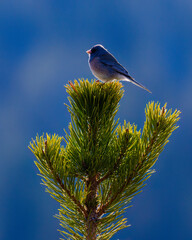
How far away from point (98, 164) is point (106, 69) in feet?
5.49

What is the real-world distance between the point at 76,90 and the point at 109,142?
44 cm

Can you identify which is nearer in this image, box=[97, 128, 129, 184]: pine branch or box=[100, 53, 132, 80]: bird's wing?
box=[97, 128, 129, 184]: pine branch

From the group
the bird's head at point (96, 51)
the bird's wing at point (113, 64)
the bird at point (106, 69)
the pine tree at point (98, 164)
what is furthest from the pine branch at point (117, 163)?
the bird's head at point (96, 51)

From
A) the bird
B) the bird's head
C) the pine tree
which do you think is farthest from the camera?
→ the bird's head

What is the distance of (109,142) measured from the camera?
1.91 metres

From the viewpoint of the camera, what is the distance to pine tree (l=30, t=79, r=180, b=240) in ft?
5.77

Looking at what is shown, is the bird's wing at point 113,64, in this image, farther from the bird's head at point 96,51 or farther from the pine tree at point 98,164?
the pine tree at point 98,164

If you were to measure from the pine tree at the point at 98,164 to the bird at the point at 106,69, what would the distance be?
4.01ft

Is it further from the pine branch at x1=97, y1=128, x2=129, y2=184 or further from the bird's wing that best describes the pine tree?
the bird's wing

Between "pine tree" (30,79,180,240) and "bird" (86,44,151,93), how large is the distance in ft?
4.01

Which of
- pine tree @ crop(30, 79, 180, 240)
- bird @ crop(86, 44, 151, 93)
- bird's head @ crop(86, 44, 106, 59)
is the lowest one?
pine tree @ crop(30, 79, 180, 240)

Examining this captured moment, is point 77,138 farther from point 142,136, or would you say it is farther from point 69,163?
point 142,136

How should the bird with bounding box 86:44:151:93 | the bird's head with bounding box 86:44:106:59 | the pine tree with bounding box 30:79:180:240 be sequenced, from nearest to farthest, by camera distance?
the pine tree with bounding box 30:79:180:240 → the bird with bounding box 86:44:151:93 → the bird's head with bounding box 86:44:106:59

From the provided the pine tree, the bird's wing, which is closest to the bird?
the bird's wing
